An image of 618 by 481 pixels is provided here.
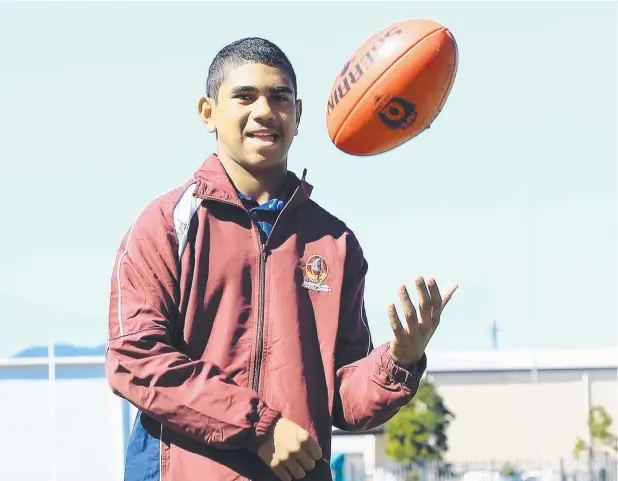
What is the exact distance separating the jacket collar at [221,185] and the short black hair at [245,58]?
25 cm

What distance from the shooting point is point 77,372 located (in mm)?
12312

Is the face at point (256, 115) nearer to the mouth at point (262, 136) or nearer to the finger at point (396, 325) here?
the mouth at point (262, 136)

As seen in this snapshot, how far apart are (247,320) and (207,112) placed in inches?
30.9

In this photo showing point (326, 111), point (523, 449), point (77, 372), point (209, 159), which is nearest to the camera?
point (209, 159)

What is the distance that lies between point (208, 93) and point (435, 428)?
4033 cm

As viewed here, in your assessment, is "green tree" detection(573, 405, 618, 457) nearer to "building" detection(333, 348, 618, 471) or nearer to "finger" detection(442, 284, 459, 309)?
"building" detection(333, 348, 618, 471)

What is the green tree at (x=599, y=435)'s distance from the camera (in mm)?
50406

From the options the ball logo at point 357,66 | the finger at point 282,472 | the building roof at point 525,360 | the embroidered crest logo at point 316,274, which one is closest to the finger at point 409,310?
the embroidered crest logo at point 316,274

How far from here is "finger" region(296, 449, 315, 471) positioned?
4516 mm

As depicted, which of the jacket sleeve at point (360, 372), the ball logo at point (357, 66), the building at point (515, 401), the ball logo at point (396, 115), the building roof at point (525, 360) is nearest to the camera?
the jacket sleeve at point (360, 372)

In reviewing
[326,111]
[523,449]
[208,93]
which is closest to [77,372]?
[326,111]

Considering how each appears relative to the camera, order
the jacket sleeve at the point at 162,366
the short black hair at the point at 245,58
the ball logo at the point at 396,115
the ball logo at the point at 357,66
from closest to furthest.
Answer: the jacket sleeve at the point at 162,366 < the short black hair at the point at 245,58 < the ball logo at the point at 396,115 < the ball logo at the point at 357,66

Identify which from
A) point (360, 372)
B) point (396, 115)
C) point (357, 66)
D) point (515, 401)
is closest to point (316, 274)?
point (360, 372)

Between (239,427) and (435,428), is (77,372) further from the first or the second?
(435,428)
